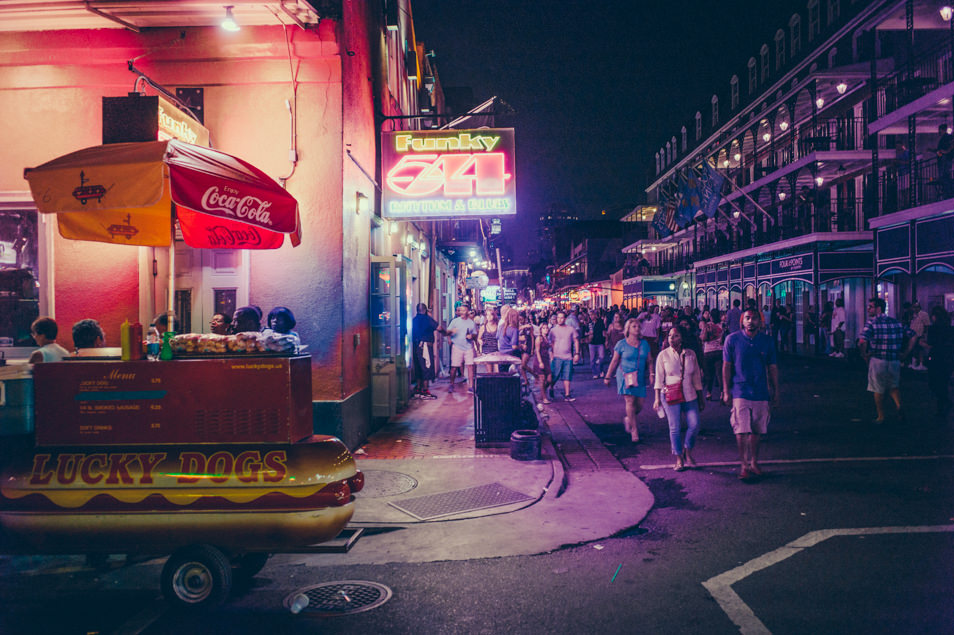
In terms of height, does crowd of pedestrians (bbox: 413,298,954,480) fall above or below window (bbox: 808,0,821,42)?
below

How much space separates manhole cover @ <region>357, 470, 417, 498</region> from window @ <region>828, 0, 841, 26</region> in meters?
30.3

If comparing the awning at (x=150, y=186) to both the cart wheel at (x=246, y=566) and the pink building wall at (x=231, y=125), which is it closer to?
the pink building wall at (x=231, y=125)

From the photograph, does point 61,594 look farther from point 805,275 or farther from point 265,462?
point 805,275

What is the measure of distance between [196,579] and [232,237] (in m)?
3.91

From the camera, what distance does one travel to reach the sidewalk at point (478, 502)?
203 inches

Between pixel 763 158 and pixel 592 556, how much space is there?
37895mm

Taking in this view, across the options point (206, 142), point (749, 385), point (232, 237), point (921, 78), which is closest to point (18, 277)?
point (206, 142)

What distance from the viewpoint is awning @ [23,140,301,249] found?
4.61 m

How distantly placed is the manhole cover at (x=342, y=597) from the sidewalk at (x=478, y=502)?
0.46 metres

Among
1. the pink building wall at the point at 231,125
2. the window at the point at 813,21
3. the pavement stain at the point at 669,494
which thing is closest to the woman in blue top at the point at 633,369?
the pavement stain at the point at 669,494

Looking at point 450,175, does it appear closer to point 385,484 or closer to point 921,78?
point 385,484

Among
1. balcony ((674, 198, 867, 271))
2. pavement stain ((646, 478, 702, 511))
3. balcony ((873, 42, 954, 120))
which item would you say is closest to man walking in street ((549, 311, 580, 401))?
pavement stain ((646, 478, 702, 511))

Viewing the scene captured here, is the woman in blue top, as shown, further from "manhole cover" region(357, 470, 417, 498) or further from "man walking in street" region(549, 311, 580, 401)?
"manhole cover" region(357, 470, 417, 498)

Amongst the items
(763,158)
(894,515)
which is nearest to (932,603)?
(894,515)
